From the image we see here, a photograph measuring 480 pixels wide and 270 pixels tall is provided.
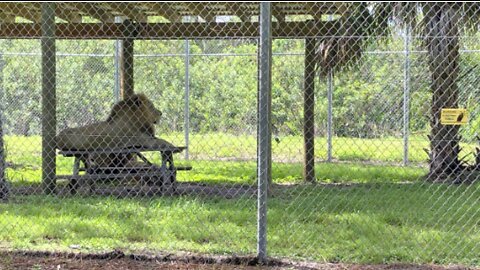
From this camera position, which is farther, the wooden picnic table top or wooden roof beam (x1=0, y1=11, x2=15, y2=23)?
wooden roof beam (x1=0, y1=11, x2=15, y2=23)

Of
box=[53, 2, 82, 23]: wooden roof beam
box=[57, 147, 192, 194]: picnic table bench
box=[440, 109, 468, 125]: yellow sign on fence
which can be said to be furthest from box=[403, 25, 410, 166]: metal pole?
box=[440, 109, 468, 125]: yellow sign on fence

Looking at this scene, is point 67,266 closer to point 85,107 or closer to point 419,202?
point 419,202

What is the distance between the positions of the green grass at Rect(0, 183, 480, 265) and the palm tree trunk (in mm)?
1822

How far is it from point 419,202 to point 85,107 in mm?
11310

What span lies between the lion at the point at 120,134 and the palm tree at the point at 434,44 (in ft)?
9.60

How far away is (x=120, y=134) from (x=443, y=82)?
5081 millimetres

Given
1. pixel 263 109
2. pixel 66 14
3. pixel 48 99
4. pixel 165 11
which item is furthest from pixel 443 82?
pixel 66 14

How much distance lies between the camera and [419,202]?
28.8ft

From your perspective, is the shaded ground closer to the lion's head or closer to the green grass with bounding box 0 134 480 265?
the green grass with bounding box 0 134 480 265

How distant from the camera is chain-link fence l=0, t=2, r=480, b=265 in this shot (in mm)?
6543

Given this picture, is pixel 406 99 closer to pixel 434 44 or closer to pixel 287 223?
pixel 434 44

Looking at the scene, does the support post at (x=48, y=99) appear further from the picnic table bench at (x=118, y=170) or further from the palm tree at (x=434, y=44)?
the palm tree at (x=434, y=44)

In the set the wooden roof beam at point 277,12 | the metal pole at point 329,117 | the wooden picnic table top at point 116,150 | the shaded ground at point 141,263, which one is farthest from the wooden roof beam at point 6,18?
the shaded ground at point 141,263

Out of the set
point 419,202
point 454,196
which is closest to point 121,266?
point 419,202
